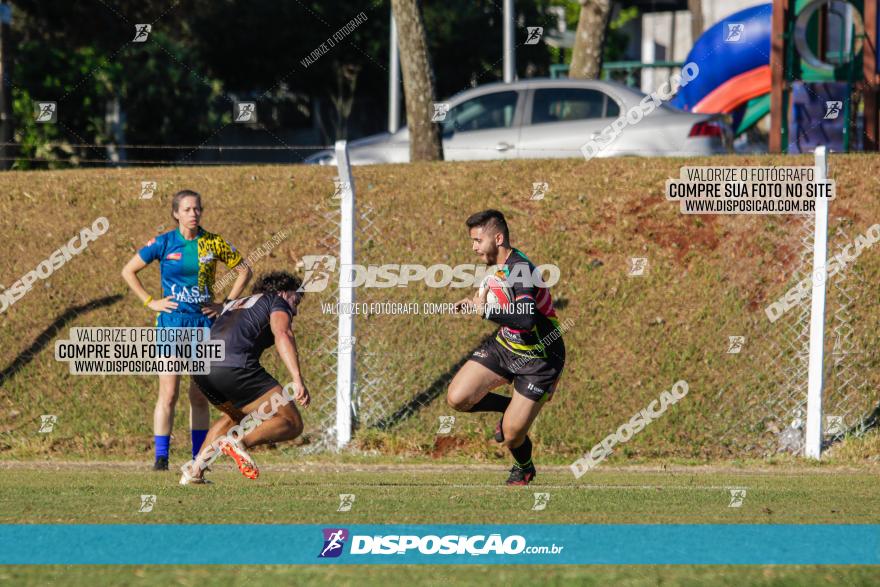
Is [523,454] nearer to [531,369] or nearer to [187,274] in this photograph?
[531,369]

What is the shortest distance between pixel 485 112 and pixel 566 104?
108 cm

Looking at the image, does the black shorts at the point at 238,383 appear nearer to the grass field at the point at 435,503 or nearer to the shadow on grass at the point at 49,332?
the grass field at the point at 435,503

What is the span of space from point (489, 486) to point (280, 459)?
2.60 meters

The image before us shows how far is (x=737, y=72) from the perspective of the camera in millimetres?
20125

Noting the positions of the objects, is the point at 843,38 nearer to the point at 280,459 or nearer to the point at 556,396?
the point at 556,396

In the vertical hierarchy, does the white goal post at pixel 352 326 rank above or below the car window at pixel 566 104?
below

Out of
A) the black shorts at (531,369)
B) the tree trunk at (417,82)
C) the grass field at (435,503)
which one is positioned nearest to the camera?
the grass field at (435,503)

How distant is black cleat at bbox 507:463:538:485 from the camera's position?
30.3 feet

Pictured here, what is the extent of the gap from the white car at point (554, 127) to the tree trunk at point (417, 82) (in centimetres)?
39

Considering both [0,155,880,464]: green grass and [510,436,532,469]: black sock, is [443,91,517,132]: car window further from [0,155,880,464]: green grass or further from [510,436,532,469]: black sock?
[510,436,532,469]: black sock

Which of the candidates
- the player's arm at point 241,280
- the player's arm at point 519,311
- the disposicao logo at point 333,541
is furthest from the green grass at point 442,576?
the player's arm at point 241,280

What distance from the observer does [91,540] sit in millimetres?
6309

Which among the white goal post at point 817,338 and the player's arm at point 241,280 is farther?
the white goal post at point 817,338

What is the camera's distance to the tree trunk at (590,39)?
1781 centimetres
